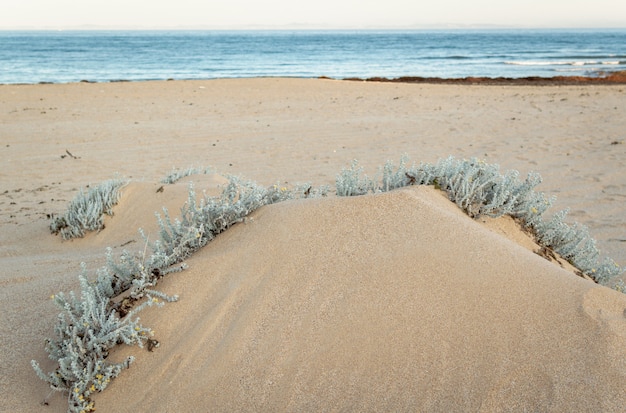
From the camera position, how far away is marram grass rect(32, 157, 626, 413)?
2301 mm

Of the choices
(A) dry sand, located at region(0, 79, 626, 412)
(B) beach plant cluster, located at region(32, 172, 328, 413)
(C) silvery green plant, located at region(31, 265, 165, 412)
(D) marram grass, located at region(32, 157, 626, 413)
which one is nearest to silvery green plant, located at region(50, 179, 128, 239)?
(A) dry sand, located at region(0, 79, 626, 412)

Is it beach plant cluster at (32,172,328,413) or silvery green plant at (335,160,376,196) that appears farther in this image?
silvery green plant at (335,160,376,196)

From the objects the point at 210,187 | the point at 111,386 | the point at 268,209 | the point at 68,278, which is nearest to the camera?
the point at 111,386

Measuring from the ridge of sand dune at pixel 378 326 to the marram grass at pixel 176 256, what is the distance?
0.10 meters

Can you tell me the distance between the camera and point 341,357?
2.18 meters

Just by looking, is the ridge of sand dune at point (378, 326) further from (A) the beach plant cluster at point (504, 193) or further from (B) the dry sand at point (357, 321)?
(A) the beach plant cluster at point (504, 193)

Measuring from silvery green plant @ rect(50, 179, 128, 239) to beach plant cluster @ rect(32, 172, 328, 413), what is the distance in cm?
228

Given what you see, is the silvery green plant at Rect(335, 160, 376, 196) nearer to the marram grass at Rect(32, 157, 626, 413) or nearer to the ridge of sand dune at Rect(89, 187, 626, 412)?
the marram grass at Rect(32, 157, 626, 413)

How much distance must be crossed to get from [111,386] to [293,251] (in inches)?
39.8

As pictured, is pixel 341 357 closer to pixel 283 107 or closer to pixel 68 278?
pixel 68 278

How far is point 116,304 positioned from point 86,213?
9.09 feet

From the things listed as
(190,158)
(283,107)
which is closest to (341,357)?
(190,158)

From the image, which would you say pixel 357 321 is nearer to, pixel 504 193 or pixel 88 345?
pixel 88 345

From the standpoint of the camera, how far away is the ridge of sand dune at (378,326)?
2.02m
